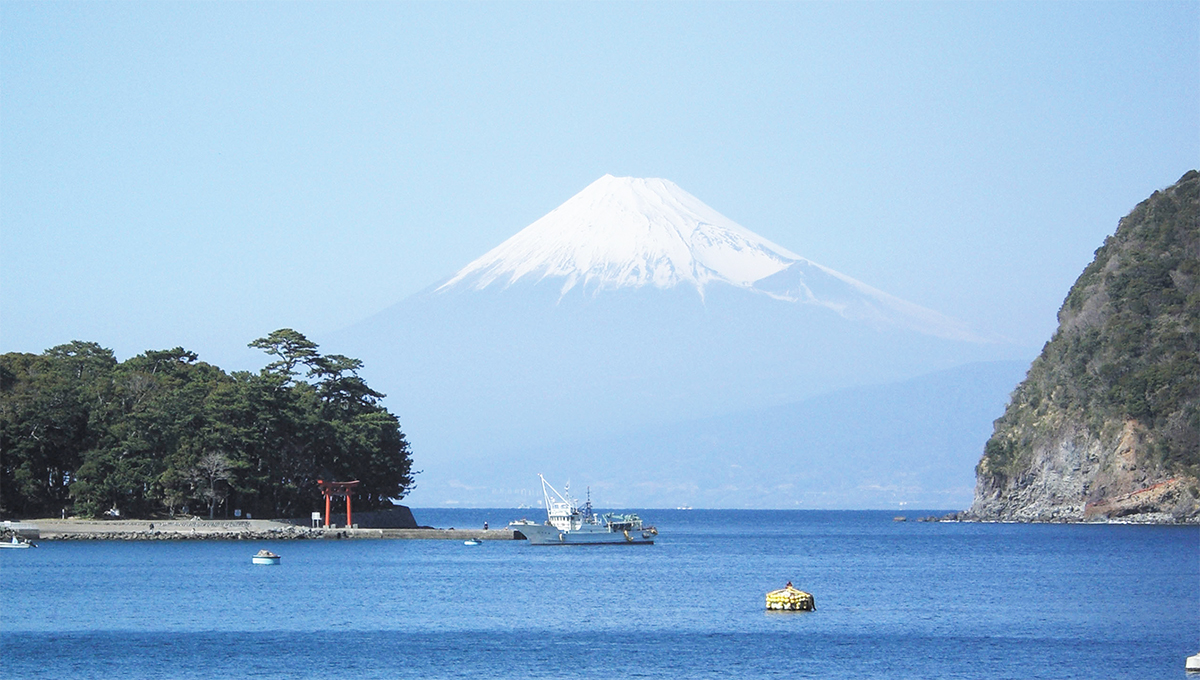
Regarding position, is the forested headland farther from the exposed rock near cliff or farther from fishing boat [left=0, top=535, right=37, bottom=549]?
the exposed rock near cliff

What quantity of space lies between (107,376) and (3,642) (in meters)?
52.9

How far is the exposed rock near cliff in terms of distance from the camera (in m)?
104

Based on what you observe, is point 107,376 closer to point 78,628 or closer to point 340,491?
point 340,491

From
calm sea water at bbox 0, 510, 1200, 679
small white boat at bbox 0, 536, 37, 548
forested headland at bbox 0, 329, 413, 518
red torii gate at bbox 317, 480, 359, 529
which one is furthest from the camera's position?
red torii gate at bbox 317, 480, 359, 529

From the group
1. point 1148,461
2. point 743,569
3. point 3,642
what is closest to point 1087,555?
point 743,569

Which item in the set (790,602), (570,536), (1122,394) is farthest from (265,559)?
(1122,394)

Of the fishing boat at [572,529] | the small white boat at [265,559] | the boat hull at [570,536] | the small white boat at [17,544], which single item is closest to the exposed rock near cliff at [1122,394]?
the fishing boat at [572,529]

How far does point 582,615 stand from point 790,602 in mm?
7640

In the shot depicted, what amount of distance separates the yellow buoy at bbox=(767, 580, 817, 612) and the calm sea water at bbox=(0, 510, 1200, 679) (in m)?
0.84

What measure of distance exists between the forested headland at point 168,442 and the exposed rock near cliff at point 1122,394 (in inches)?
2169

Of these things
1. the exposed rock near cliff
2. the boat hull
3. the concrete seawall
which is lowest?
the boat hull

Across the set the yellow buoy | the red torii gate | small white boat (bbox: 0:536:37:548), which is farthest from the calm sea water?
the red torii gate

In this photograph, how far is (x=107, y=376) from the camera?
93.0m

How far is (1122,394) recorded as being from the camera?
107312mm
